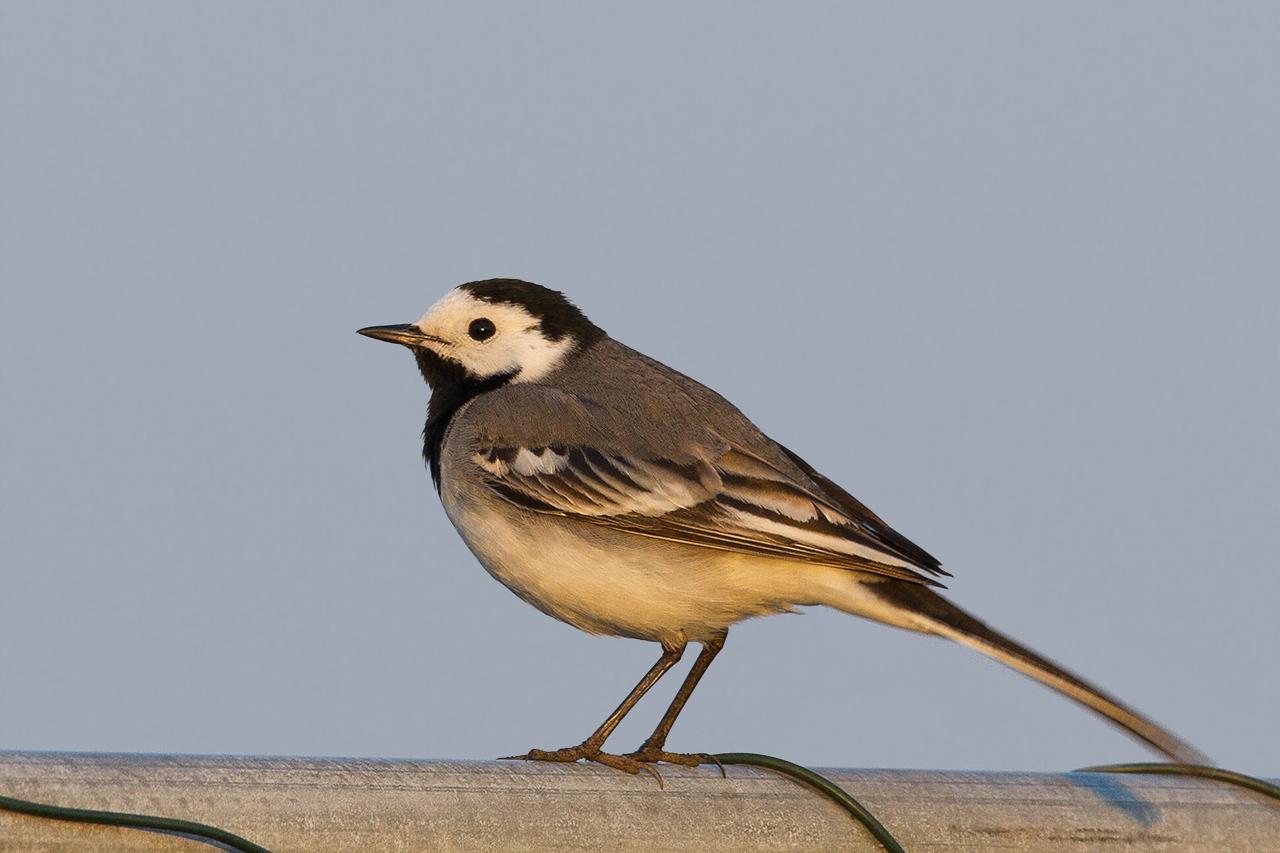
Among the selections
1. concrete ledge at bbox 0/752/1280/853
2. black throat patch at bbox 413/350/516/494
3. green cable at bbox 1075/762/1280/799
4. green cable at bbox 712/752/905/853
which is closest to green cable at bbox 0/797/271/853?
concrete ledge at bbox 0/752/1280/853

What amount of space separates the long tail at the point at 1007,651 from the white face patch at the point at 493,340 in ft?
8.68

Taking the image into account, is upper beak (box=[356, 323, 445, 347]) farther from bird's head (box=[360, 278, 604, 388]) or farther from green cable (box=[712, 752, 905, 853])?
green cable (box=[712, 752, 905, 853])

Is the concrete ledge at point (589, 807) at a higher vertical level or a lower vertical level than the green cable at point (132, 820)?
higher

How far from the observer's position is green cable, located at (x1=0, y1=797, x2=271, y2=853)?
374cm

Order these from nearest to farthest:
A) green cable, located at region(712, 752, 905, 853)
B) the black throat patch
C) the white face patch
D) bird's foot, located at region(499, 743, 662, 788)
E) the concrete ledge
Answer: the concrete ledge, green cable, located at region(712, 752, 905, 853), bird's foot, located at region(499, 743, 662, 788), the black throat patch, the white face patch

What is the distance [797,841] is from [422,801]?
1068mm

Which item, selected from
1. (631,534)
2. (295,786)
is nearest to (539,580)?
(631,534)

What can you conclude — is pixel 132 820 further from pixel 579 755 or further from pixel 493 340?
pixel 493 340

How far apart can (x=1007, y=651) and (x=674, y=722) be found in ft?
5.80

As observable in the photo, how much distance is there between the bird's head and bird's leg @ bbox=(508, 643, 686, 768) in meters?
1.93

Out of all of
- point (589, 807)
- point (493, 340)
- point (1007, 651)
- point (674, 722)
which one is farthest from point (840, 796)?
point (493, 340)

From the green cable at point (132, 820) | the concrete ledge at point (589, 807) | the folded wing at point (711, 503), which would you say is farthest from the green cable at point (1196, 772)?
the green cable at point (132, 820)

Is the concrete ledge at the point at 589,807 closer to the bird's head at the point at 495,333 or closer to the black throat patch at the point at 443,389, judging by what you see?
the black throat patch at the point at 443,389

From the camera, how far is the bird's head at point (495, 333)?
9172 mm
